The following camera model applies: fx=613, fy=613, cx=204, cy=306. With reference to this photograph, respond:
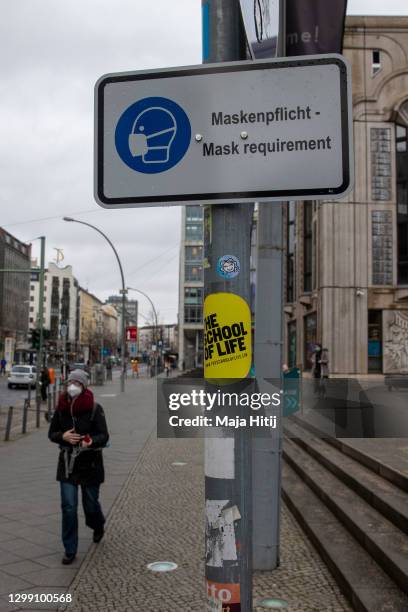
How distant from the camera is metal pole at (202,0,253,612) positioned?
77.3 inches

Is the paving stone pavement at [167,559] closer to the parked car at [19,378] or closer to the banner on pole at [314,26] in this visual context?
the banner on pole at [314,26]

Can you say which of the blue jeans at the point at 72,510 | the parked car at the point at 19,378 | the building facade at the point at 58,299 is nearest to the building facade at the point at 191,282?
the parked car at the point at 19,378

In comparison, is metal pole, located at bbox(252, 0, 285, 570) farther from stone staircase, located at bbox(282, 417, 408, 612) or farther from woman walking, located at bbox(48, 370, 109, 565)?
woman walking, located at bbox(48, 370, 109, 565)

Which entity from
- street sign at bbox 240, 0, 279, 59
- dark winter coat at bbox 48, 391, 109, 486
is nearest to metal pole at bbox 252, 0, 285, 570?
dark winter coat at bbox 48, 391, 109, 486

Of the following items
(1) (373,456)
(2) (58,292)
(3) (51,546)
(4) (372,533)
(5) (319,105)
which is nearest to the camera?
(5) (319,105)

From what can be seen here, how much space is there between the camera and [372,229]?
32.2 metres

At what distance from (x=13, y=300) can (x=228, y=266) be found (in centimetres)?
9645

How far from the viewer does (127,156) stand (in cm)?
210

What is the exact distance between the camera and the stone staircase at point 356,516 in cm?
439

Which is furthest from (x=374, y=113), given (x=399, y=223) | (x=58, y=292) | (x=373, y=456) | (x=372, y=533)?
(x=58, y=292)

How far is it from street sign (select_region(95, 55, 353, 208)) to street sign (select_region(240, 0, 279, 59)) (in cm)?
21

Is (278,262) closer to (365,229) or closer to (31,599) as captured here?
(31,599)

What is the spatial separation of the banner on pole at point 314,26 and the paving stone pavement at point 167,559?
398 cm

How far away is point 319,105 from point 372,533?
4.25m
